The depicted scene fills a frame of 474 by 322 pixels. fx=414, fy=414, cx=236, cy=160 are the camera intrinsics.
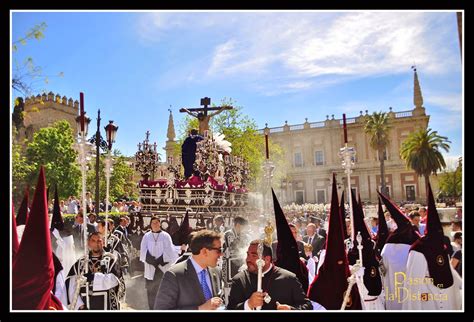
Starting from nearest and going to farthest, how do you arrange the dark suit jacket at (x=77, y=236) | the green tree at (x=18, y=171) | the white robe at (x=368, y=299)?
1. the white robe at (x=368, y=299)
2. the green tree at (x=18, y=171)
3. the dark suit jacket at (x=77, y=236)

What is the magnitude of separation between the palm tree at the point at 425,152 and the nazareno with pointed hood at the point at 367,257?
3.99ft

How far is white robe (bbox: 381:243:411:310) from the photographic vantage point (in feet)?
18.4

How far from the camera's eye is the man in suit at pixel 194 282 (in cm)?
391

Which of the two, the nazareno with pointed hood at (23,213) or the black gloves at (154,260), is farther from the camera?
the black gloves at (154,260)

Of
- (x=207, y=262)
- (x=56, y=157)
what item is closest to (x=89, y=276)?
(x=207, y=262)

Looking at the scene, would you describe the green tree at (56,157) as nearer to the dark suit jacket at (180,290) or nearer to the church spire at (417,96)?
the dark suit jacket at (180,290)

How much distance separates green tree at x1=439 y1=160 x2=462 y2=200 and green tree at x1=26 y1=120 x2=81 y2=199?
5445 millimetres

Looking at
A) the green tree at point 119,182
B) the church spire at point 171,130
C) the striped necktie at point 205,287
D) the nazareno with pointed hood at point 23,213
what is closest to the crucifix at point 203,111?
the church spire at point 171,130

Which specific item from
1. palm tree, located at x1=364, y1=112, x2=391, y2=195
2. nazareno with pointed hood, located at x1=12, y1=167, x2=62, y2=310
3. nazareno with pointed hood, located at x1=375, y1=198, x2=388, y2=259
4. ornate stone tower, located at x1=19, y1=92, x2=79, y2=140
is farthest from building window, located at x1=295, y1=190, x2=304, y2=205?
nazareno with pointed hood, located at x1=12, y1=167, x2=62, y2=310

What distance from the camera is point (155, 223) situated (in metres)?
6.87

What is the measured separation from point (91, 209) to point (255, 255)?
4587 millimetres

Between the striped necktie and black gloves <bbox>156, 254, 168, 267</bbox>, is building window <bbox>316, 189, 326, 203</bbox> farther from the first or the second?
the striped necktie

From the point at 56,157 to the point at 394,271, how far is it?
5.37 m
